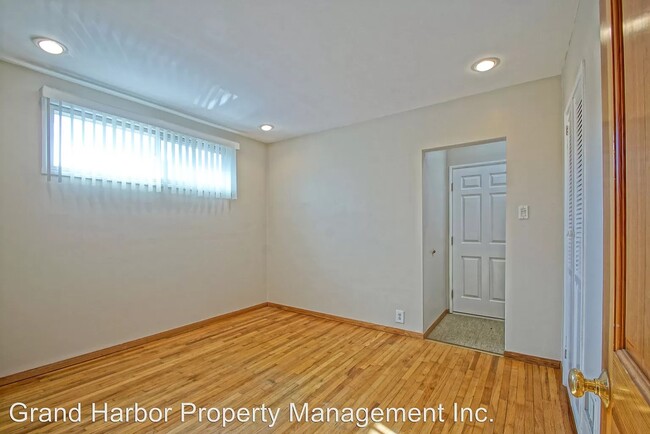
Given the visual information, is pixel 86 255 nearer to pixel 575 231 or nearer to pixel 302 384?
pixel 302 384

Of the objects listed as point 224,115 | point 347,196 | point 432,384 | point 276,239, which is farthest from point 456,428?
point 224,115

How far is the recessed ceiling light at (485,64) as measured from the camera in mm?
2264

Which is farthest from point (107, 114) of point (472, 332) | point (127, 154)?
point (472, 332)

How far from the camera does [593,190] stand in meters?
1.35

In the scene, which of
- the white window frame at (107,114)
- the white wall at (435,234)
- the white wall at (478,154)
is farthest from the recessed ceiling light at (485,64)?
the white window frame at (107,114)

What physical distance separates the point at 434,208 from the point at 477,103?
127 cm

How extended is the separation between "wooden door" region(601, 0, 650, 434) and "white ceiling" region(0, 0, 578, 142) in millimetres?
1479

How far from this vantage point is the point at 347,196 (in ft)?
12.2

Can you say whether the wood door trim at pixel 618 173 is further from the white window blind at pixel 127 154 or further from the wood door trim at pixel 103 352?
the wood door trim at pixel 103 352

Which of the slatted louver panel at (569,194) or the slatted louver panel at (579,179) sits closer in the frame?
the slatted louver panel at (579,179)

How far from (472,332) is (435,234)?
3.83ft

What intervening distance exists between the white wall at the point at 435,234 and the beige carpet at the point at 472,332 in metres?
0.15

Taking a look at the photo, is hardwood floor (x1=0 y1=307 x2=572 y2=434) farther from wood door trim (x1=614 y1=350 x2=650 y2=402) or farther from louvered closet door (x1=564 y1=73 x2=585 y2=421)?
wood door trim (x1=614 y1=350 x2=650 y2=402)

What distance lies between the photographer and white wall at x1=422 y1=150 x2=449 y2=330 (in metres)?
3.27
